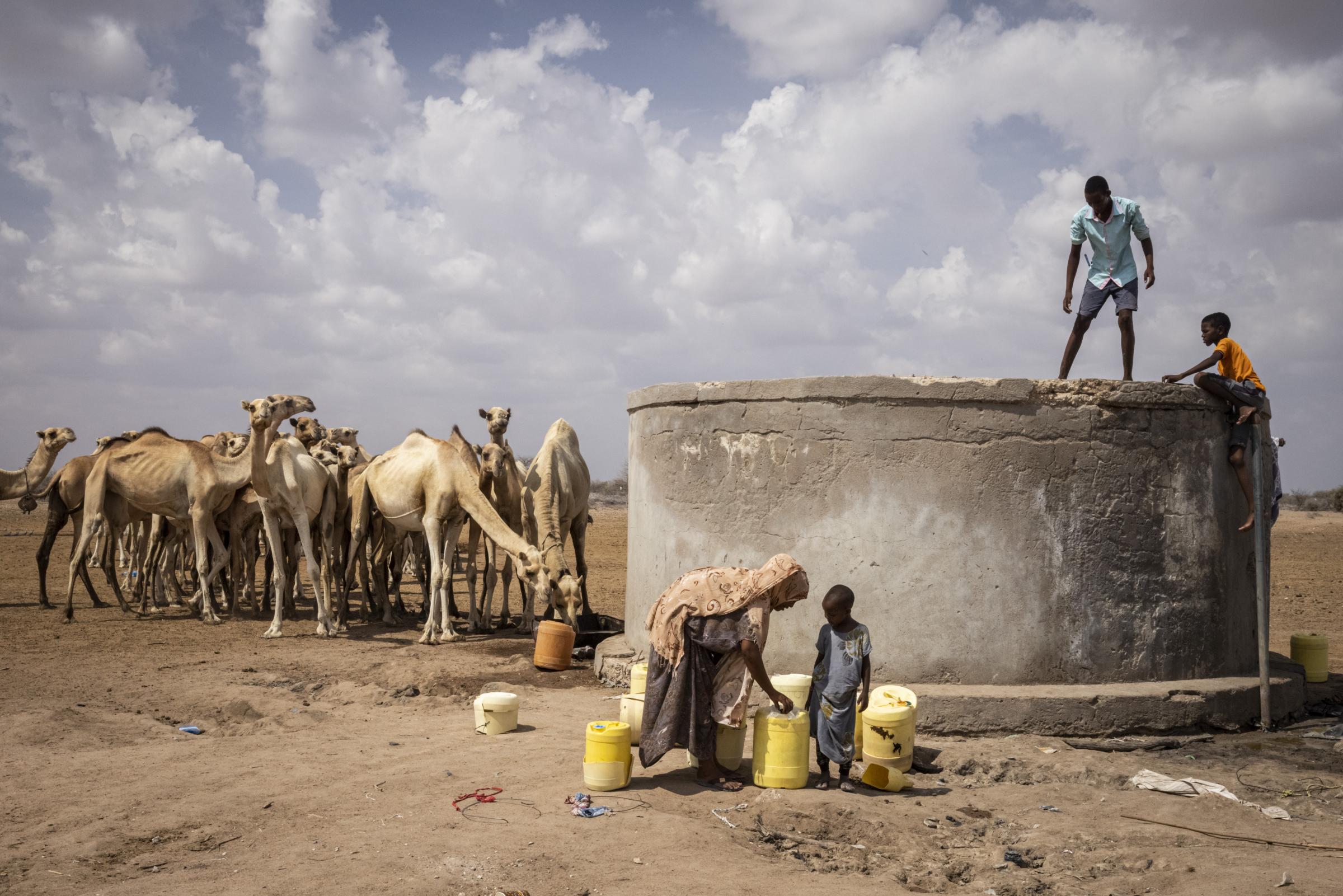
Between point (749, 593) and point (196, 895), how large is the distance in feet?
10.1

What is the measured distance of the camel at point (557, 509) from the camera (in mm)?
10586

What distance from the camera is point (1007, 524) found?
277 inches

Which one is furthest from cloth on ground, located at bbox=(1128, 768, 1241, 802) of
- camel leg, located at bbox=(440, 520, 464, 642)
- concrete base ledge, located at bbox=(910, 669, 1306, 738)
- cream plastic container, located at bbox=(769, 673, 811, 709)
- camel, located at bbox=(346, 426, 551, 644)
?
camel leg, located at bbox=(440, 520, 464, 642)

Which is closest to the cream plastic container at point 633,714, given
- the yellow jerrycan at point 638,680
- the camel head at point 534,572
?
the yellow jerrycan at point 638,680

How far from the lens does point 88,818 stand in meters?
5.34

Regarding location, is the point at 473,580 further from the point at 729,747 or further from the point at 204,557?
the point at 729,747

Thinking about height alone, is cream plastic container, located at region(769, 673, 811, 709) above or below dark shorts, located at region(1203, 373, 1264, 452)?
below

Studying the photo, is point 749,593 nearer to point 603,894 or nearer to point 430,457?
point 603,894

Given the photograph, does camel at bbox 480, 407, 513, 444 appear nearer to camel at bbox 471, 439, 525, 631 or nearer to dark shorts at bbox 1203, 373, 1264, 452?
camel at bbox 471, 439, 525, 631

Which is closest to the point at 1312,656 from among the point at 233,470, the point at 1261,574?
the point at 1261,574

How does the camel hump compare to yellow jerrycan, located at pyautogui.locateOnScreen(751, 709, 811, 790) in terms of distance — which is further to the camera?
the camel hump

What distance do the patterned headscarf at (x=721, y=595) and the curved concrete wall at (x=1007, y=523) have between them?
1.54 metres

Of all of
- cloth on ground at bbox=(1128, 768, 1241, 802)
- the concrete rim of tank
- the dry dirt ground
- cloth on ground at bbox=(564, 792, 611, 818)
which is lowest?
the dry dirt ground

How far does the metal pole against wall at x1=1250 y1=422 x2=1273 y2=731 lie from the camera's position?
728 centimetres
